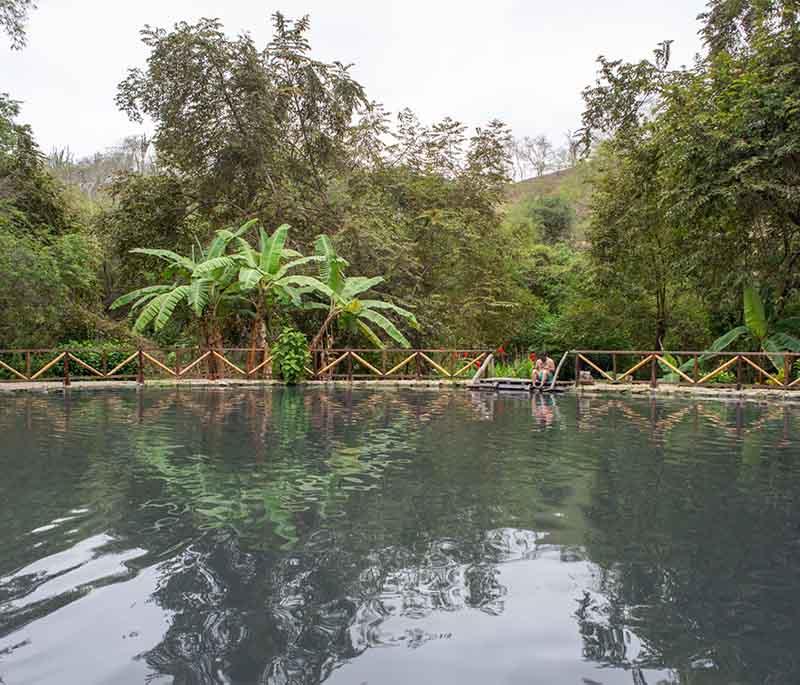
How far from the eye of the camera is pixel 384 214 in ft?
86.1

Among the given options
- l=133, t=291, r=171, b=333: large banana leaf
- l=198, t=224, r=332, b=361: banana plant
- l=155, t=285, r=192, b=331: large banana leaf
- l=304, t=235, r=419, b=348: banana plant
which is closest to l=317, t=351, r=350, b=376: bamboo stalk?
l=304, t=235, r=419, b=348: banana plant

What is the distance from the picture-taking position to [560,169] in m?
70.6

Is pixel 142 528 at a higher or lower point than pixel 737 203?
lower

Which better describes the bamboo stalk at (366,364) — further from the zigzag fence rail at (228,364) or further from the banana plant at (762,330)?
the banana plant at (762,330)

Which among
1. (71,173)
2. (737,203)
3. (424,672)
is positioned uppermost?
(71,173)

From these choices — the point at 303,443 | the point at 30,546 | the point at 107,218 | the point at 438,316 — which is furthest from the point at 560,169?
the point at 30,546

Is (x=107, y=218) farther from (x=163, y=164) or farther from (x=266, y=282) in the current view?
(x=266, y=282)

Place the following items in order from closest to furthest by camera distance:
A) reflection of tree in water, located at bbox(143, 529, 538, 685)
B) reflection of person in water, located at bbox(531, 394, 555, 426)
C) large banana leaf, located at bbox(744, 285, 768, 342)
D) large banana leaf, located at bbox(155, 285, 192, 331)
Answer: reflection of tree in water, located at bbox(143, 529, 538, 685) → reflection of person in water, located at bbox(531, 394, 555, 426) → large banana leaf, located at bbox(155, 285, 192, 331) → large banana leaf, located at bbox(744, 285, 768, 342)

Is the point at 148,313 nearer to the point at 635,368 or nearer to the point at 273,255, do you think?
the point at 273,255

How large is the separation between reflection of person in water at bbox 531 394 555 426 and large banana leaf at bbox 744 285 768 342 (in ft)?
21.5

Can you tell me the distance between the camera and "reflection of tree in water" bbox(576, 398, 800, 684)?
3693 mm

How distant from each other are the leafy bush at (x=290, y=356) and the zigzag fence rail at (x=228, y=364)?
2.36 ft

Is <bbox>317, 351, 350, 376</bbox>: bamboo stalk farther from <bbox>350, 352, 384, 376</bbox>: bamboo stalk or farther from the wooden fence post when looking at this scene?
the wooden fence post

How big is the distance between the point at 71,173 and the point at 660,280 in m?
41.6
